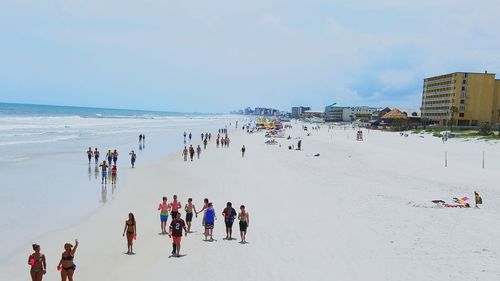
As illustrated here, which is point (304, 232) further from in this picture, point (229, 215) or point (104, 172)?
point (104, 172)

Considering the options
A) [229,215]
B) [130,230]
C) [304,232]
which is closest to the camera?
[130,230]

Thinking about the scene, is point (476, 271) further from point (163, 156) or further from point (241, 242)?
point (163, 156)

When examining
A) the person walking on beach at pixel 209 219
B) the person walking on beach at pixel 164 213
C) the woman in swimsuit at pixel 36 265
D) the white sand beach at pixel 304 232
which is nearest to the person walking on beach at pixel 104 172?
the white sand beach at pixel 304 232

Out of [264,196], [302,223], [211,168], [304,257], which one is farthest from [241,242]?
[211,168]

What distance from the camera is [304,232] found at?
524 inches

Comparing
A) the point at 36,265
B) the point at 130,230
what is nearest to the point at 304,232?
the point at 130,230

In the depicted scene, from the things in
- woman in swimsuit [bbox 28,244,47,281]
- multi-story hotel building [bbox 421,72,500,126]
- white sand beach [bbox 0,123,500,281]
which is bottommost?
white sand beach [bbox 0,123,500,281]

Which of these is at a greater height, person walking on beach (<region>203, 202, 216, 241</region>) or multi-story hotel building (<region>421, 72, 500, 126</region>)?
multi-story hotel building (<region>421, 72, 500, 126</region>)

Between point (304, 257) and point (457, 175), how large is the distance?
17.8 m

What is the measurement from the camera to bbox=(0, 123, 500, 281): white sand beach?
10117 mm

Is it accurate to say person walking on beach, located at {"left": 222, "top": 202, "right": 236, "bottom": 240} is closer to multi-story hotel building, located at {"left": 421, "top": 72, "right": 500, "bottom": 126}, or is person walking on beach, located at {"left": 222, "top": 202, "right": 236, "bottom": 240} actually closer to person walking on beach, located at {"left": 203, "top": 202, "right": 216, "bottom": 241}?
person walking on beach, located at {"left": 203, "top": 202, "right": 216, "bottom": 241}

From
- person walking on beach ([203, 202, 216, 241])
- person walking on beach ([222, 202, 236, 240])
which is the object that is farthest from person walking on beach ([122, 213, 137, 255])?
person walking on beach ([222, 202, 236, 240])

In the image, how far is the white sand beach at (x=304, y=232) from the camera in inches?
398

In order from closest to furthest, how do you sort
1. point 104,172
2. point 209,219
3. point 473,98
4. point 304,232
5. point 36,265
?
point 36,265
point 209,219
point 304,232
point 104,172
point 473,98
